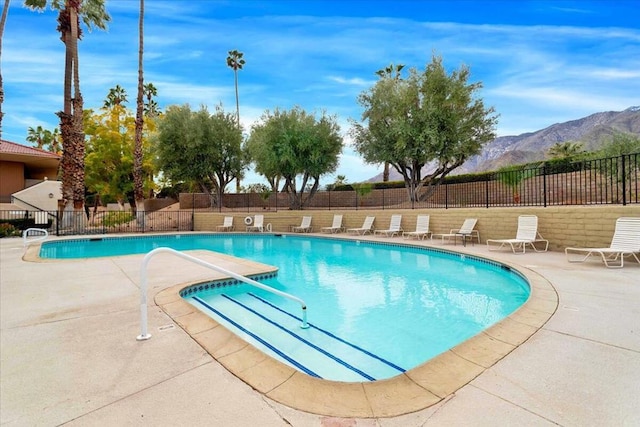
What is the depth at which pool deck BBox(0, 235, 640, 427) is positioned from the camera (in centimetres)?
172

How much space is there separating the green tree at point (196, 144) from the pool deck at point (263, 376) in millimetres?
16561

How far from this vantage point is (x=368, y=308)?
4984 mm

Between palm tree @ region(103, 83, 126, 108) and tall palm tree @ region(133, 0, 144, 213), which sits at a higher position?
palm tree @ region(103, 83, 126, 108)

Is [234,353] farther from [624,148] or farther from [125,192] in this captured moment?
[125,192]

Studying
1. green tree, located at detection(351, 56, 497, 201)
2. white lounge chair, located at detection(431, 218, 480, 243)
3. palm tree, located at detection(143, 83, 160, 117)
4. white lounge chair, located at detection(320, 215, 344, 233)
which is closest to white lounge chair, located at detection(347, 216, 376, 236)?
white lounge chair, located at detection(320, 215, 344, 233)

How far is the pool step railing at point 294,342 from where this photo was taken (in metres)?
3.12

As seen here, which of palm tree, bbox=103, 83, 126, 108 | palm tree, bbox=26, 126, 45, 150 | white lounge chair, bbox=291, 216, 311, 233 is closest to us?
white lounge chair, bbox=291, 216, 311, 233

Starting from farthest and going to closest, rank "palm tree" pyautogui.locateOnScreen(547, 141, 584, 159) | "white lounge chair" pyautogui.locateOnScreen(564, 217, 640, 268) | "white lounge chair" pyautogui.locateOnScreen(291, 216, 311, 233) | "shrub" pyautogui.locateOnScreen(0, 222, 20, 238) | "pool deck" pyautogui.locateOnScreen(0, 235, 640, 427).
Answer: "palm tree" pyautogui.locateOnScreen(547, 141, 584, 159), "white lounge chair" pyautogui.locateOnScreen(291, 216, 311, 233), "shrub" pyautogui.locateOnScreen(0, 222, 20, 238), "white lounge chair" pyautogui.locateOnScreen(564, 217, 640, 268), "pool deck" pyautogui.locateOnScreen(0, 235, 640, 427)

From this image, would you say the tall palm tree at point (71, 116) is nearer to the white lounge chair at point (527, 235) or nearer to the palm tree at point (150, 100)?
the palm tree at point (150, 100)

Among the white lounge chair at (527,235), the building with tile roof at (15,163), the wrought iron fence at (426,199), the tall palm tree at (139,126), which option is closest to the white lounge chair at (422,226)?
the white lounge chair at (527,235)

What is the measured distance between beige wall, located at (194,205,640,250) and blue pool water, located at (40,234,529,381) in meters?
2.28

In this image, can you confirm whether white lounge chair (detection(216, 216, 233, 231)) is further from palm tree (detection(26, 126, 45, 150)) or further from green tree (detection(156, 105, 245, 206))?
palm tree (detection(26, 126, 45, 150))

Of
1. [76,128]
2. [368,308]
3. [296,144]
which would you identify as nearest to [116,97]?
[76,128]

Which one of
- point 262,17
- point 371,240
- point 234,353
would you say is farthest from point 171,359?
point 262,17
